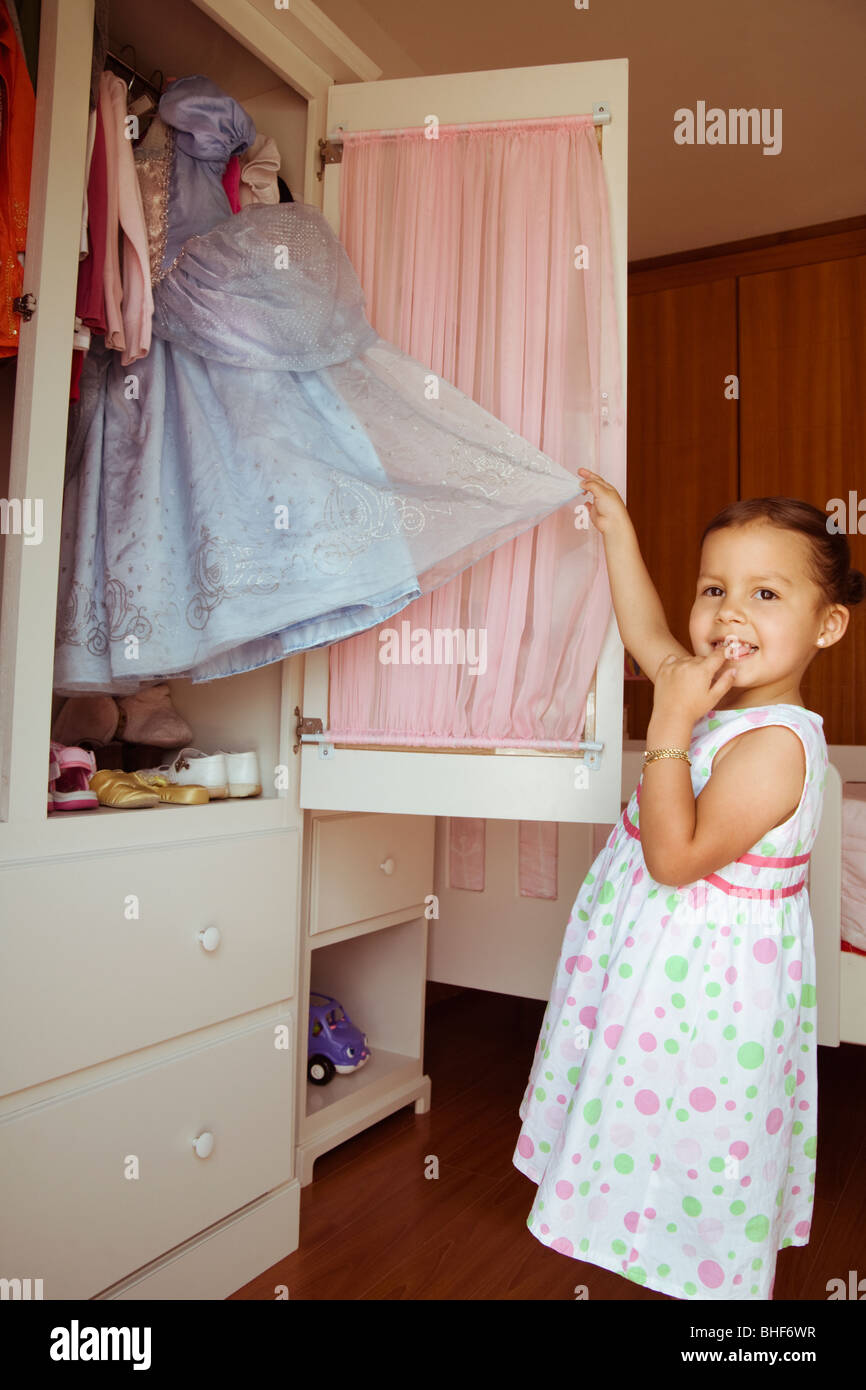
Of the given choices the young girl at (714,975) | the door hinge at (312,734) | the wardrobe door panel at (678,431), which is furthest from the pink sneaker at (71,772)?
the wardrobe door panel at (678,431)

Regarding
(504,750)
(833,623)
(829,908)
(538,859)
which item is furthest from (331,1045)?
(833,623)

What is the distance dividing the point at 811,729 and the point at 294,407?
0.84 metres

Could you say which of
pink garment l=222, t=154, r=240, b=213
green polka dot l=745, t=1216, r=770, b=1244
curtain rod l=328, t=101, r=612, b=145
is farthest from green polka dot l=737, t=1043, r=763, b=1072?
pink garment l=222, t=154, r=240, b=213

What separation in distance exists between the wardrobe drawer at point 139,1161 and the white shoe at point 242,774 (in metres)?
0.37

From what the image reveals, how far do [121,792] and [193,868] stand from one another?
150 mm

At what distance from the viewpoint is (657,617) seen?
137cm

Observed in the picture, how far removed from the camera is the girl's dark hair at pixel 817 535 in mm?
1175

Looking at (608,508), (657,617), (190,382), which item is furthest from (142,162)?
(657,617)

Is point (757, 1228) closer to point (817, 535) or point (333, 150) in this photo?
point (817, 535)

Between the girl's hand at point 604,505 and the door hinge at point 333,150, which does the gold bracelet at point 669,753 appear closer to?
the girl's hand at point 604,505

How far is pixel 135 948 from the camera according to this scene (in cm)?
132

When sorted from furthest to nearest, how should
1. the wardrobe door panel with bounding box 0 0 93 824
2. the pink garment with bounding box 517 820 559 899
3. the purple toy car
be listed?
the pink garment with bounding box 517 820 559 899
the purple toy car
the wardrobe door panel with bounding box 0 0 93 824

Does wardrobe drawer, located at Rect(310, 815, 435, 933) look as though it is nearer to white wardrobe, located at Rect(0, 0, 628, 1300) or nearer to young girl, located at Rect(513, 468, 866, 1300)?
white wardrobe, located at Rect(0, 0, 628, 1300)

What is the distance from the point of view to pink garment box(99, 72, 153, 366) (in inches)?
55.1
